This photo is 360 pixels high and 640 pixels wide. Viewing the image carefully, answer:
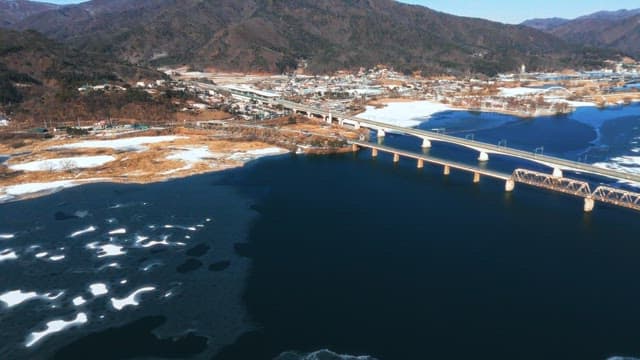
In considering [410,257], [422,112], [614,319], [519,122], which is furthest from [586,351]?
[422,112]

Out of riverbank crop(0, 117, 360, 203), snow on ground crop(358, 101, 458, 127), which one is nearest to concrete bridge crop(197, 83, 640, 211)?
riverbank crop(0, 117, 360, 203)

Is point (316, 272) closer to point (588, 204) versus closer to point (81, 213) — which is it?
point (81, 213)

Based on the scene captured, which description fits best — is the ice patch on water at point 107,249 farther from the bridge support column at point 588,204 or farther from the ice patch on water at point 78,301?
the bridge support column at point 588,204

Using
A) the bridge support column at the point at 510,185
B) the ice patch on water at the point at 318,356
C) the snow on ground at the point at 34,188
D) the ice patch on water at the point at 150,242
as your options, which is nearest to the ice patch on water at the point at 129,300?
the ice patch on water at the point at 150,242

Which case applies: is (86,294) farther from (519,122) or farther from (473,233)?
(519,122)

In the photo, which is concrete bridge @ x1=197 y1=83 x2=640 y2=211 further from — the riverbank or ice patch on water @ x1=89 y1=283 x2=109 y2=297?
ice patch on water @ x1=89 y1=283 x2=109 y2=297

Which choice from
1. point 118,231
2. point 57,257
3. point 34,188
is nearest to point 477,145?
point 118,231
